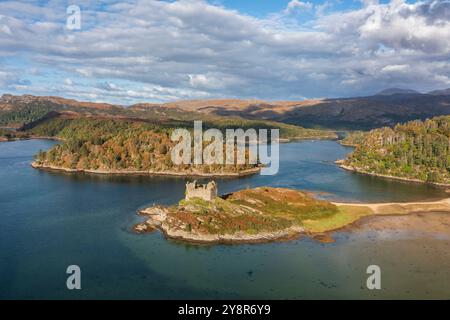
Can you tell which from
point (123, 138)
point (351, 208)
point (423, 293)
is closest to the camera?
point (423, 293)

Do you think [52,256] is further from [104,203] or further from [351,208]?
[351,208]

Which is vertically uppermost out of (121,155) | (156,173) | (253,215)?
(121,155)

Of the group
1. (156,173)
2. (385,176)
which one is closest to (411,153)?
(385,176)

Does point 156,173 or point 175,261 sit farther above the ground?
point 156,173

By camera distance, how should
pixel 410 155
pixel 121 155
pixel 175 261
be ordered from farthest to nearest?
pixel 121 155 < pixel 410 155 < pixel 175 261

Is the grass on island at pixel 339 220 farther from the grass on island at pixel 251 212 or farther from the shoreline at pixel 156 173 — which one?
the shoreline at pixel 156 173

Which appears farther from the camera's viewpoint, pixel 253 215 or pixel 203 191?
pixel 203 191

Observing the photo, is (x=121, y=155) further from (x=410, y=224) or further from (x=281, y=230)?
(x=410, y=224)

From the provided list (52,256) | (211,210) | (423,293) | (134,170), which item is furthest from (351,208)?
(134,170)
